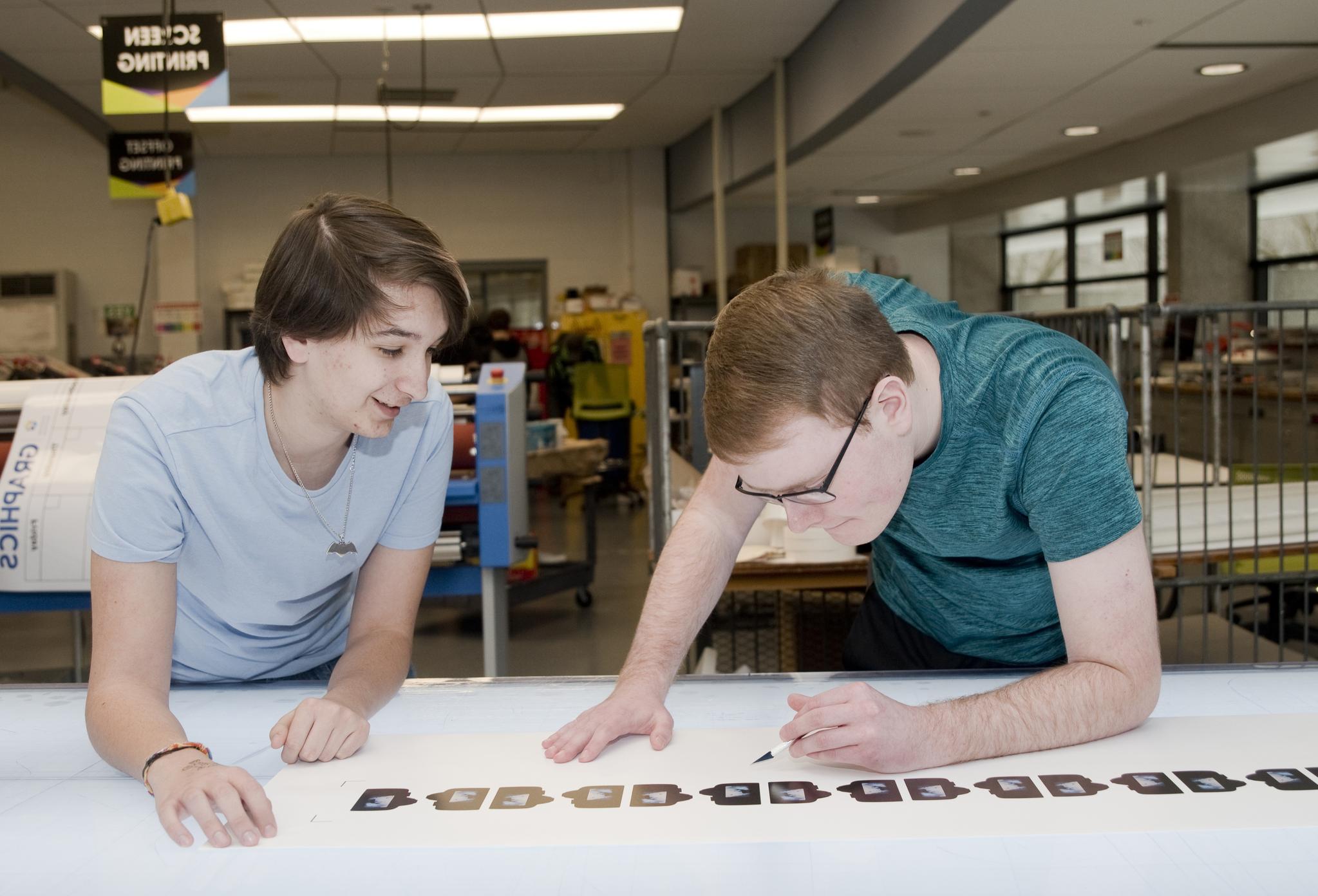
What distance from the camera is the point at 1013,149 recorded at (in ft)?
30.6

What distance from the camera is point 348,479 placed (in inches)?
63.4

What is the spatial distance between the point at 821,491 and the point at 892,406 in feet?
0.43

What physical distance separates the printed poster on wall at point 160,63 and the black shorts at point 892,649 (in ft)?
12.7

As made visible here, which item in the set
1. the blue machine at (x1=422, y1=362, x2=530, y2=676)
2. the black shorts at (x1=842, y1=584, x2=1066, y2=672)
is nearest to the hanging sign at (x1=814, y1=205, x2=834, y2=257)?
the blue machine at (x1=422, y1=362, x2=530, y2=676)

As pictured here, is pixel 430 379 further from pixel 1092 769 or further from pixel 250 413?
pixel 1092 769

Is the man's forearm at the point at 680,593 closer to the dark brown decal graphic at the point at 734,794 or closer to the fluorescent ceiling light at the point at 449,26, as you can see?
the dark brown decal graphic at the point at 734,794

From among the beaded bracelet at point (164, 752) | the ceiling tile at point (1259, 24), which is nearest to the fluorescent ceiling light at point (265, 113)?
the ceiling tile at point (1259, 24)

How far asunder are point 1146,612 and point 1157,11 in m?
4.71

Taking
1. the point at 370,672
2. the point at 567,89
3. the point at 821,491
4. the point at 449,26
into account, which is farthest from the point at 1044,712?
the point at 567,89

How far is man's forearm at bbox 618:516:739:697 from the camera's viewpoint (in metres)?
1.55

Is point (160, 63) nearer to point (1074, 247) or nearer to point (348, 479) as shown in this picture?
point (348, 479)

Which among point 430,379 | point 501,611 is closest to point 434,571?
point 501,611

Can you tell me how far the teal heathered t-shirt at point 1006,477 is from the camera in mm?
1268

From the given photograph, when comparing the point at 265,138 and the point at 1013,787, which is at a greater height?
the point at 265,138
